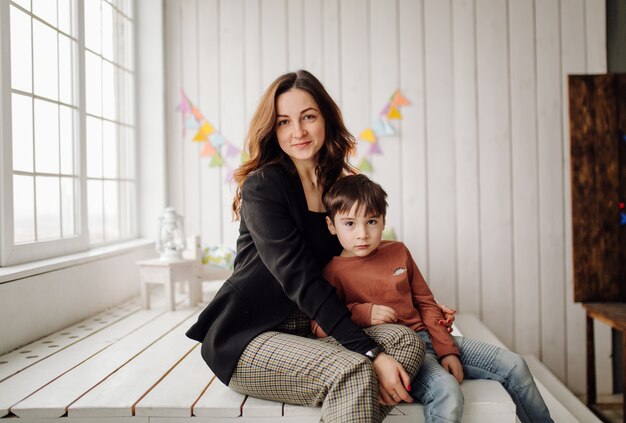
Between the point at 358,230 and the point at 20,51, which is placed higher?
the point at 20,51

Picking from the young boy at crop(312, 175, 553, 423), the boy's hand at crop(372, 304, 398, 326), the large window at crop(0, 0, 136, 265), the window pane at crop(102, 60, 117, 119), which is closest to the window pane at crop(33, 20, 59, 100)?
the large window at crop(0, 0, 136, 265)

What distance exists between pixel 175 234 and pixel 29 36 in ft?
3.59

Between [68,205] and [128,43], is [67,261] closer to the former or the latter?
[68,205]

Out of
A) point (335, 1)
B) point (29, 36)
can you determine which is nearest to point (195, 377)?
point (29, 36)

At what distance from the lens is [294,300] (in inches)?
54.9

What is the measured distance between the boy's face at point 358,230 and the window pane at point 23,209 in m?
1.30

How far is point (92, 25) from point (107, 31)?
0.18 m

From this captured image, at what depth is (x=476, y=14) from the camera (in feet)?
9.82

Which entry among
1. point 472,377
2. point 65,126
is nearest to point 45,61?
point 65,126

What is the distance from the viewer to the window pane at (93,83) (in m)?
2.65

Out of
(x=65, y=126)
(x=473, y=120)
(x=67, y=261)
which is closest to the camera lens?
(x=67, y=261)

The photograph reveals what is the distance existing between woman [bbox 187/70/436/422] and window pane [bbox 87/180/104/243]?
4.21 feet

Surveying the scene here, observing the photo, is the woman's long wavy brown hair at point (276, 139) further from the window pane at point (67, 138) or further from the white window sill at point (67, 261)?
the window pane at point (67, 138)

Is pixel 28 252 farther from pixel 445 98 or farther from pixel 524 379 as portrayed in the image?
pixel 445 98
